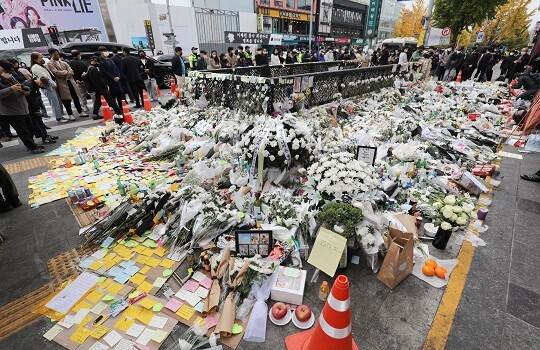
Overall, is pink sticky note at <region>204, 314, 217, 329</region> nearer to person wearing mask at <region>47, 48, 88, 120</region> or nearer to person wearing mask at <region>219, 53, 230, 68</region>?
person wearing mask at <region>47, 48, 88, 120</region>

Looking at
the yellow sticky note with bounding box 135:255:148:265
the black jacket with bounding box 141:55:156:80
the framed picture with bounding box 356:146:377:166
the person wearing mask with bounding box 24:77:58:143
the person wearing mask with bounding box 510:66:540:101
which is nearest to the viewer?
the yellow sticky note with bounding box 135:255:148:265

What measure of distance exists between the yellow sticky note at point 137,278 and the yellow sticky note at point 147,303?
25cm

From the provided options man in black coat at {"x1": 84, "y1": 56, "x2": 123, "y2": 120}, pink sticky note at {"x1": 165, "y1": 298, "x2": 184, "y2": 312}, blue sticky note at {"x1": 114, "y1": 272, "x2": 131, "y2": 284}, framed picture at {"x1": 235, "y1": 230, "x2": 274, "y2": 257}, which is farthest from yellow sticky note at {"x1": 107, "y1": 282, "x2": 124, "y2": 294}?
man in black coat at {"x1": 84, "y1": 56, "x2": 123, "y2": 120}

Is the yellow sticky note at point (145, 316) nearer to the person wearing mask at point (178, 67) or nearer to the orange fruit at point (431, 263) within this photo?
the orange fruit at point (431, 263)

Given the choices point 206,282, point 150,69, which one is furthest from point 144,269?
point 150,69

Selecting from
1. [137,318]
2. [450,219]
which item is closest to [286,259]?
[137,318]

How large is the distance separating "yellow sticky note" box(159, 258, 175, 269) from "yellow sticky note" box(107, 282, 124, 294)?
41 centimetres

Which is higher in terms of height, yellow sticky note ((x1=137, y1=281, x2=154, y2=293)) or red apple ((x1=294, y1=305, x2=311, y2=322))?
red apple ((x1=294, y1=305, x2=311, y2=322))

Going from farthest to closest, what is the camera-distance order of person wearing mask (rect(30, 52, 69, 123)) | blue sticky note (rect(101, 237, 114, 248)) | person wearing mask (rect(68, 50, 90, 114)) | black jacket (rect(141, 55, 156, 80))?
1. black jacket (rect(141, 55, 156, 80))
2. person wearing mask (rect(68, 50, 90, 114))
3. person wearing mask (rect(30, 52, 69, 123))
4. blue sticky note (rect(101, 237, 114, 248))

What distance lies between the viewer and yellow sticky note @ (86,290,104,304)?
247cm

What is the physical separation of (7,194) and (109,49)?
10929 millimetres

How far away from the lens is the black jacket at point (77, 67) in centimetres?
865

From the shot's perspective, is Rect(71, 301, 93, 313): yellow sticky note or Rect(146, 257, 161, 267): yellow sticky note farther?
Rect(146, 257, 161, 267): yellow sticky note

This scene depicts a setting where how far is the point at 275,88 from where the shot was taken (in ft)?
19.0
